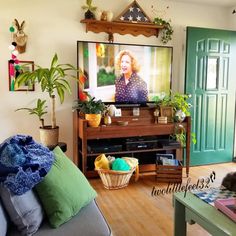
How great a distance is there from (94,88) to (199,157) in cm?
186

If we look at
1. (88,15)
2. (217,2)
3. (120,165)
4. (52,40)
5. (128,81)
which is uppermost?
(217,2)

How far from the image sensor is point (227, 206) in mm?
1576

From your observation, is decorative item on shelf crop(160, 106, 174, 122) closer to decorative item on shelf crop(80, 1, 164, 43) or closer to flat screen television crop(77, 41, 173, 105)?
flat screen television crop(77, 41, 173, 105)

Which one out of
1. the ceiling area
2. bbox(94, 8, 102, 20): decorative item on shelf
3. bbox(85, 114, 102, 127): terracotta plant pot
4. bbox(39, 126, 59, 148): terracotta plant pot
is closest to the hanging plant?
the ceiling area

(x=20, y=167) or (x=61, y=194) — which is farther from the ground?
(x=20, y=167)

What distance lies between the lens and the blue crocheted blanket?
1.40 meters

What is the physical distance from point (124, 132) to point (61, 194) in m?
1.87

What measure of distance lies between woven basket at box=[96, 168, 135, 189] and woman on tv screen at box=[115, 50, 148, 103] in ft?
3.48

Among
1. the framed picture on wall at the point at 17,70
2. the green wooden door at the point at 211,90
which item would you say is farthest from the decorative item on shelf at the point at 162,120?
the framed picture on wall at the point at 17,70

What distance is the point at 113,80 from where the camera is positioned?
3.64 meters

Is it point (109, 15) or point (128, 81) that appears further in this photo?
point (128, 81)

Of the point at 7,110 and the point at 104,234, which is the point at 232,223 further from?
the point at 7,110

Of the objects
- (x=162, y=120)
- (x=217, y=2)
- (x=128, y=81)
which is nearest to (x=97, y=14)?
(x=128, y=81)

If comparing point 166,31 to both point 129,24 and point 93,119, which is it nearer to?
point 129,24
